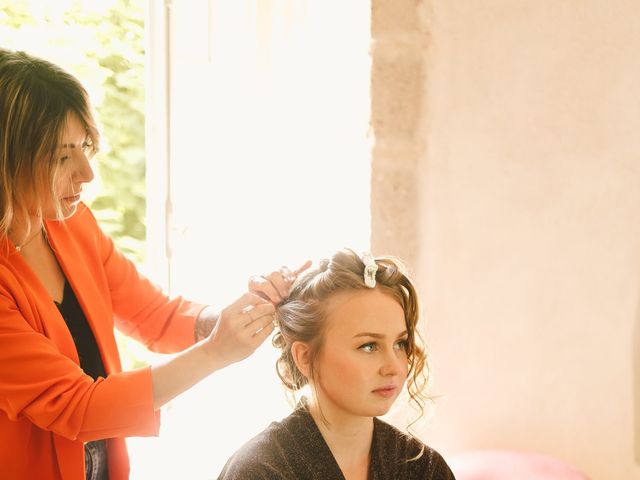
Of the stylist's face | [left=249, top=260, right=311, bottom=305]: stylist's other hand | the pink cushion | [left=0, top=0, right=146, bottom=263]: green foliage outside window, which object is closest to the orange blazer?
the stylist's face

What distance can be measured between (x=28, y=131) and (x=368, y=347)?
68 cm

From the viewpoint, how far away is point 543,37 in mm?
1913

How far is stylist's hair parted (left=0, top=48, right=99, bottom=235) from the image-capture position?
1292mm

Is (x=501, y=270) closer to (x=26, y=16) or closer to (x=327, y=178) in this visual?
(x=327, y=178)

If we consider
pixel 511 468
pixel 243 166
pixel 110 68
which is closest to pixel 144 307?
pixel 243 166

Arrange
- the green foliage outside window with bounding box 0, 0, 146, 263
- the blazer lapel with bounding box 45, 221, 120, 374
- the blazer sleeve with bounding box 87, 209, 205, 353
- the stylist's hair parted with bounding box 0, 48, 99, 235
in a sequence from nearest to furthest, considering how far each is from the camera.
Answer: the stylist's hair parted with bounding box 0, 48, 99, 235 < the blazer lapel with bounding box 45, 221, 120, 374 < the blazer sleeve with bounding box 87, 209, 205, 353 < the green foliage outside window with bounding box 0, 0, 146, 263

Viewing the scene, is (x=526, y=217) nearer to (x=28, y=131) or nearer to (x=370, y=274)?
(x=370, y=274)

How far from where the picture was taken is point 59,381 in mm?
1305

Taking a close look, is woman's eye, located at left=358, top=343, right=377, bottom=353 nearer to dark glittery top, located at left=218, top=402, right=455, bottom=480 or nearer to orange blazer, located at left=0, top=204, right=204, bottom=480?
dark glittery top, located at left=218, top=402, right=455, bottom=480

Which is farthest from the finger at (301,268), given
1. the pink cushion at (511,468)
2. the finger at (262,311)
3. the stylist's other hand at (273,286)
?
the pink cushion at (511,468)

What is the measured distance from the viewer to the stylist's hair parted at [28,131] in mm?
1292

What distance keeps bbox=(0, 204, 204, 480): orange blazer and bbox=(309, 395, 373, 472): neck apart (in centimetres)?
29

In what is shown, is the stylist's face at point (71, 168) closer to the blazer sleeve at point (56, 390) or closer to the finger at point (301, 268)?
the blazer sleeve at point (56, 390)

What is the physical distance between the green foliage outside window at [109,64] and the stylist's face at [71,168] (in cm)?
112
